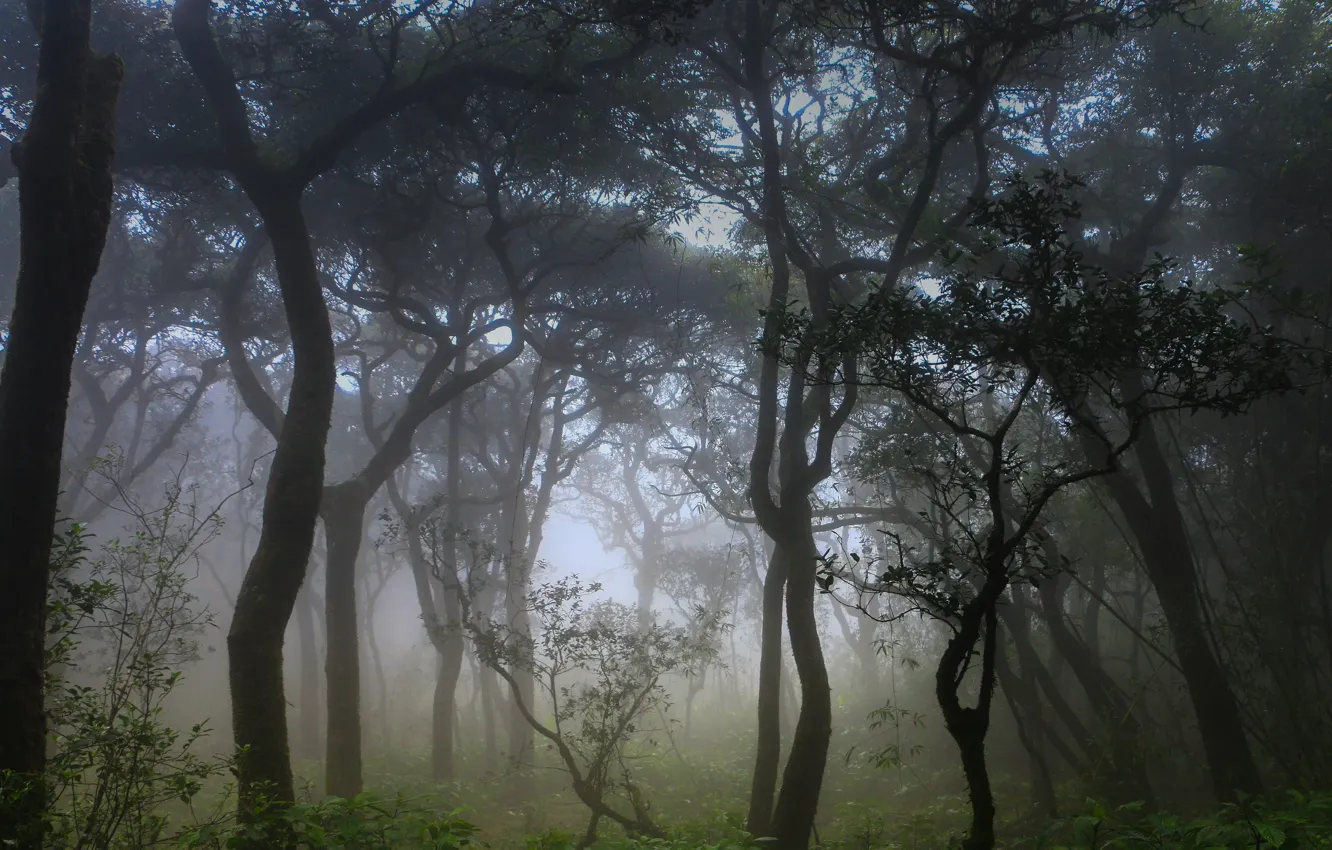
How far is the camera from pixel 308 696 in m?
19.2

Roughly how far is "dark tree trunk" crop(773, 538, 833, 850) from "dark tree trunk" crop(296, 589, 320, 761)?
15156 mm

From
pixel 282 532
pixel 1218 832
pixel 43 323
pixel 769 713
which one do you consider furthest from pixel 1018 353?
pixel 282 532

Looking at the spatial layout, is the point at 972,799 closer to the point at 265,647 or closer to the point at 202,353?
the point at 265,647

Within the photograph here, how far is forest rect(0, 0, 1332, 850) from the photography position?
4438 mm

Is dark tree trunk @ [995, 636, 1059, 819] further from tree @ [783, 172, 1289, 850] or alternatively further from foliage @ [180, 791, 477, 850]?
foliage @ [180, 791, 477, 850]

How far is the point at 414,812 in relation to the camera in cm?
482

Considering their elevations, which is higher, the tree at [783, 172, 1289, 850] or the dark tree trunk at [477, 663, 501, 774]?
the tree at [783, 172, 1289, 850]

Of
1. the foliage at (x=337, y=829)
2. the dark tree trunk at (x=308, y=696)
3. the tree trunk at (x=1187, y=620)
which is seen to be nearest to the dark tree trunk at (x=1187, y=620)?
the tree trunk at (x=1187, y=620)

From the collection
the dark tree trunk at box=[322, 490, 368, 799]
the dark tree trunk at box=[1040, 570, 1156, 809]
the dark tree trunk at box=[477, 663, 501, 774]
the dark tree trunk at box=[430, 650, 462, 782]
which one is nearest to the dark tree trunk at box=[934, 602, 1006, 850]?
the dark tree trunk at box=[1040, 570, 1156, 809]

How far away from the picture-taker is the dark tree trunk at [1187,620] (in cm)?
695

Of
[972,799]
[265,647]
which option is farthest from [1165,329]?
[265,647]

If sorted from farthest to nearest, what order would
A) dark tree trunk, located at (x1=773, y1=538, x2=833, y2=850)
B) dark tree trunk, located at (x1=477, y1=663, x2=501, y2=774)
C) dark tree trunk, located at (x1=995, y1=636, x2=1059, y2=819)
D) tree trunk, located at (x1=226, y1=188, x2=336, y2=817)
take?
dark tree trunk, located at (x1=477, y1=663, x2=501, y2=774), dark tree trunk, located at (x1=995, y1=636, x2=1059, y2=819), dark tree trunk, located at (x1=773, y1=538, x2=833, y2=850), tree trunk, located at (x1=226, y1=188, x2=336, y2=817)

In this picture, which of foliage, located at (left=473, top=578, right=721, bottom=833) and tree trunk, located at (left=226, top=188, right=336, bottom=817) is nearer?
tree trunk, located at (left=226, top=188, right=336, bottom=817)

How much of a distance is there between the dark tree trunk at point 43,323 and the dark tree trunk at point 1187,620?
342 inches
